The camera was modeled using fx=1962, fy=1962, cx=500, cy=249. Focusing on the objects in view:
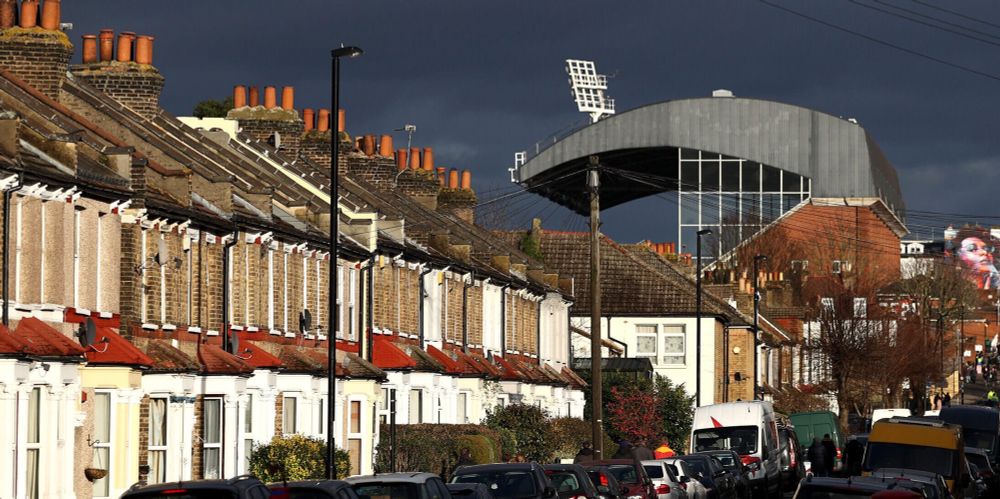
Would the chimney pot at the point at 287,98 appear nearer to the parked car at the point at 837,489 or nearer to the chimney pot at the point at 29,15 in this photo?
the chimney pot at the point at 29,15

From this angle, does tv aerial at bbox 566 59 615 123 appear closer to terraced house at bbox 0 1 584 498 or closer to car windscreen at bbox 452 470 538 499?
terraced house at bbox 0 1 584 498

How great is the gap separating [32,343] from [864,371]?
82.6 metres

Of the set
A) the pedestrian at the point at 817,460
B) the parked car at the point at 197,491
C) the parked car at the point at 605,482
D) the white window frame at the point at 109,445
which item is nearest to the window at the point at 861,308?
the pedestrian at the point at 817,460

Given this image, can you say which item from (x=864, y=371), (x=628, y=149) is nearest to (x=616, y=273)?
(x=864, y=371)

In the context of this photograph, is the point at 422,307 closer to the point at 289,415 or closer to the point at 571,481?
the point at 289,415

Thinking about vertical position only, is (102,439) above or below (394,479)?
above

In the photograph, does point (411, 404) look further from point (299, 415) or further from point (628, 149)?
point (628, 149)

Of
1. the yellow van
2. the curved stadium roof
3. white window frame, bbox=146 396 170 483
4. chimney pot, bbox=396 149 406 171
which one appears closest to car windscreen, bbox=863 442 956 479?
the yellow van

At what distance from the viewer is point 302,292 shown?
44625 millimetres

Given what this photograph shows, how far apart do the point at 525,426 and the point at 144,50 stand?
17.3 m

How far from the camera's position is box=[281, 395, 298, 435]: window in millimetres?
40869

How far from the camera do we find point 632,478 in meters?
34.2

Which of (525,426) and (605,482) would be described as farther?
(525,426)

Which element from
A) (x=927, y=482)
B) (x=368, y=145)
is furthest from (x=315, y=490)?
(x=368, y=145)
